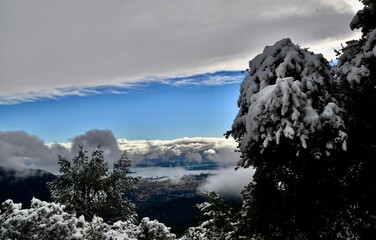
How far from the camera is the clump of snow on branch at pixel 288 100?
731cm

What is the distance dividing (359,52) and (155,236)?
572 inches

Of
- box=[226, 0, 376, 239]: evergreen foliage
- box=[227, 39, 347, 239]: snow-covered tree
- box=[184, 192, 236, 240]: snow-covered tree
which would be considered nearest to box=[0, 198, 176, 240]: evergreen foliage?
box=[184, 192, 236, 240]: snow-covered tree

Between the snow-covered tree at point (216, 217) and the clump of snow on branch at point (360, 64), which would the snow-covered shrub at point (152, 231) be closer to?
the snow-covered tree at point (216, 217)

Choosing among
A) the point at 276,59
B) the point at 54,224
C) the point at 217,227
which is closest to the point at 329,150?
the point at 276,59

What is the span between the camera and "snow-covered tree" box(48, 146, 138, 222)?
27.3m

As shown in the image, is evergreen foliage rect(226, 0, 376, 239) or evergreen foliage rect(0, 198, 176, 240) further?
evergreen foliage rect(0, 198, 176, 240)

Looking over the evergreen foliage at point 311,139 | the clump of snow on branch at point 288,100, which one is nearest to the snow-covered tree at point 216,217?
the evergreen foliage at point 311,139

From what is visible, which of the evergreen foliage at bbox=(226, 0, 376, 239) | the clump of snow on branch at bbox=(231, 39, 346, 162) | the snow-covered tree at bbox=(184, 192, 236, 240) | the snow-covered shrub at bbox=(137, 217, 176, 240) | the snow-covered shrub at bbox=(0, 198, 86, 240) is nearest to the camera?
the clump of snow on branch at bbox=(231, 39, 346, 162)

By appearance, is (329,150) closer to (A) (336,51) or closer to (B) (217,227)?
(A) (336,51)

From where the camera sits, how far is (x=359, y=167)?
324 inches

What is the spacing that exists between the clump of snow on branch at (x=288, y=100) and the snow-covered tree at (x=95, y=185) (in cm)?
2120

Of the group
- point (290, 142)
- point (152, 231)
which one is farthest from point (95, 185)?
point (290, 142)

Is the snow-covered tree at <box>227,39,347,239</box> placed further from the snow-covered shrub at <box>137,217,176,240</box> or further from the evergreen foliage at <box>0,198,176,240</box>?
the snow-covered shrub at <box>137,217,176,240</box>

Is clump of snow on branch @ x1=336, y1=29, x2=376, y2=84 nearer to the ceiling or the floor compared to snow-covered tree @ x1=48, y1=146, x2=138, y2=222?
nearer to the ceiling
